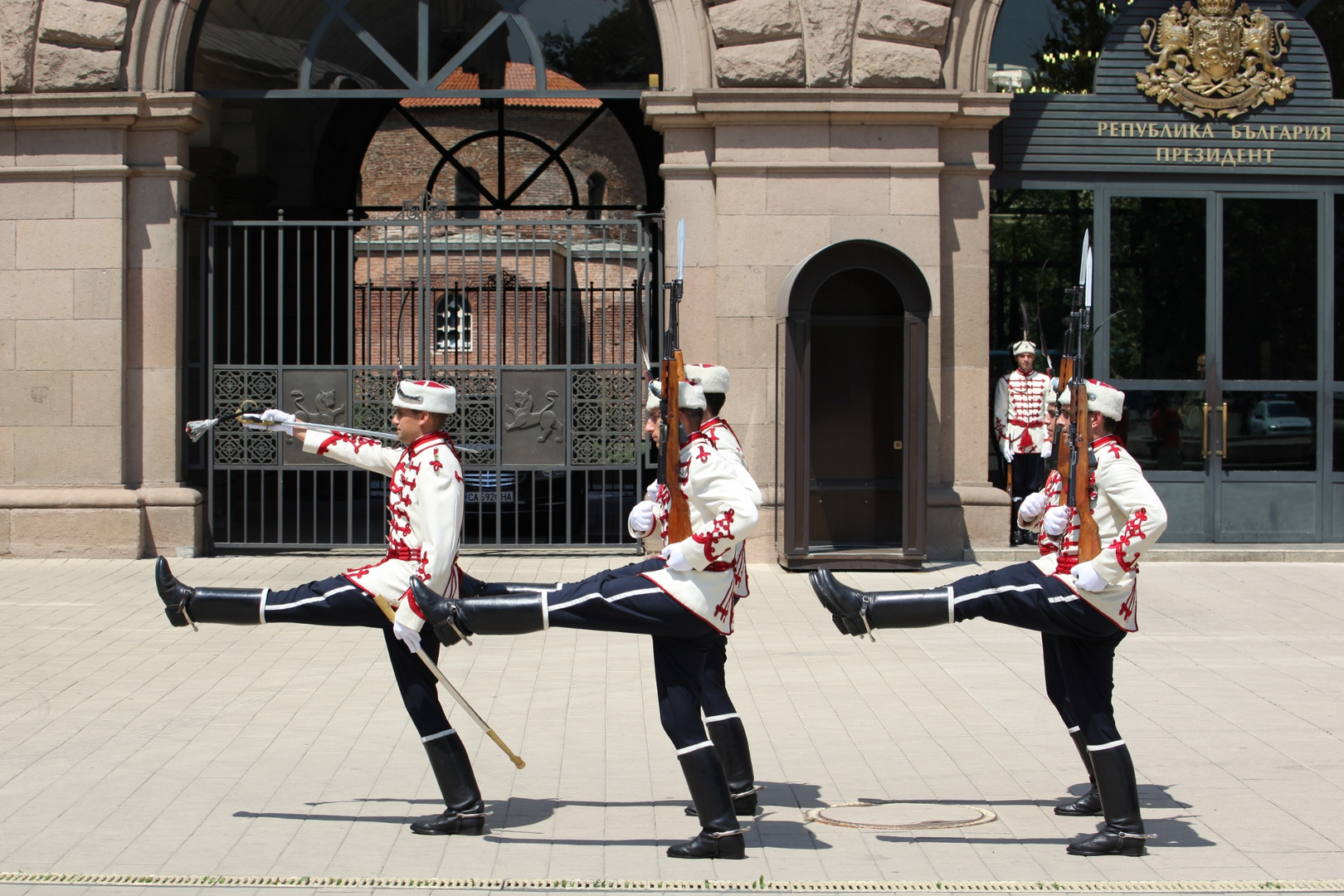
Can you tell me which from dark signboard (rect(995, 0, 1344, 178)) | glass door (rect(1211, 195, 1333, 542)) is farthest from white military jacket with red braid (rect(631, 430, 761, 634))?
glass door (rect(1211, 195, 1333, 542))

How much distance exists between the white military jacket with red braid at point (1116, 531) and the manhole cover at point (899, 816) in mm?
938

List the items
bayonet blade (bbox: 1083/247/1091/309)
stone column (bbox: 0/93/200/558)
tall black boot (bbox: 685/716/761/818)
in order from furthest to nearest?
1. stone column (bbox: 0/93/200/558)
2. bayonet blade (bbox: 1083/247/1091/309)
3. tall black boot (bbox: 685/716/761/818)

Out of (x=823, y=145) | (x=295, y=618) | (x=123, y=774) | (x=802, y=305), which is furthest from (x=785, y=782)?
(x=823, y=145)

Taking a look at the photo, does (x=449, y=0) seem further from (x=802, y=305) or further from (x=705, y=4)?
(x=802, y=305)

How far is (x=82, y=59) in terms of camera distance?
1213cm

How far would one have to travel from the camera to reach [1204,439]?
1284 centimetres

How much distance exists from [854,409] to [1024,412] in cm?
150

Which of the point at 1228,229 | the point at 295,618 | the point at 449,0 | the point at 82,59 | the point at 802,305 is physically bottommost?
the point at 295,618

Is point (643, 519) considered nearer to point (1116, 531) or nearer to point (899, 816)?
point (899, 816)

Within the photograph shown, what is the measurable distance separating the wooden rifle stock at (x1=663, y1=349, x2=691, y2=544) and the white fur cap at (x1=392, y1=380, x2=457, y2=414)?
2.62 feet

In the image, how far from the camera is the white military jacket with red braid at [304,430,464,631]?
16.8 ft

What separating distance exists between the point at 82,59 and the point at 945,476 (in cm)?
806

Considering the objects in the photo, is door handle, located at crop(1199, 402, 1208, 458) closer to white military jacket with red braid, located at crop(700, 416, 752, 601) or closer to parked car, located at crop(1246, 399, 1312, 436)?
parked car, located at crop(1246, 399, 1312, 436)

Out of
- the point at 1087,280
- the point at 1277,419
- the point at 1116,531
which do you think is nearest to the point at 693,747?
the point at 1116,531
